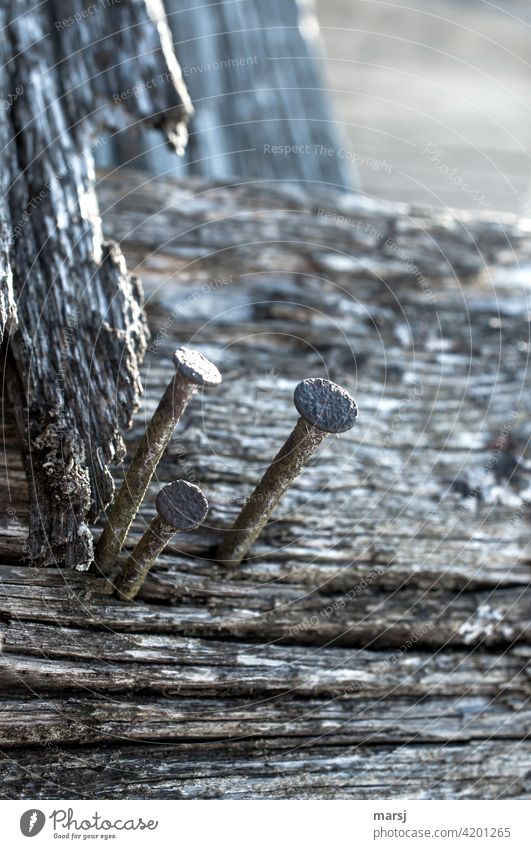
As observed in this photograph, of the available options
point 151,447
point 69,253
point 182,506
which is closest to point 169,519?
point 182,506

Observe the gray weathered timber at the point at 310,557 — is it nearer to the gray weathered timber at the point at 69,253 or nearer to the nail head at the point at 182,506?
the gray weathered timber at the point at 69,253

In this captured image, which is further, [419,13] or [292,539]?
[419,13]

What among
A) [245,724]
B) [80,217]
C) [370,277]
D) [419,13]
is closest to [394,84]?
[419,13]

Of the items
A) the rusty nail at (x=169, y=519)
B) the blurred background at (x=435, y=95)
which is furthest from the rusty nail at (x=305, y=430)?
the blurred background at (x=435, y=95)

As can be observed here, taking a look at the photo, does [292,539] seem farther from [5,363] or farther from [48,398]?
[5,363]

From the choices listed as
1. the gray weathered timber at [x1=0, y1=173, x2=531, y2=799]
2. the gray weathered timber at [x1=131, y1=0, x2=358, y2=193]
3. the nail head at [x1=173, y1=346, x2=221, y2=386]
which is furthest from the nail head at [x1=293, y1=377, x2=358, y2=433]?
the gray weathered timber at [x1=131, y1=0, x2=358, y2=193]

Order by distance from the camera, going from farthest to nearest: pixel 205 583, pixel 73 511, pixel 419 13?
pixel 419 13 → pixel 205 583 → pixel 73 511
